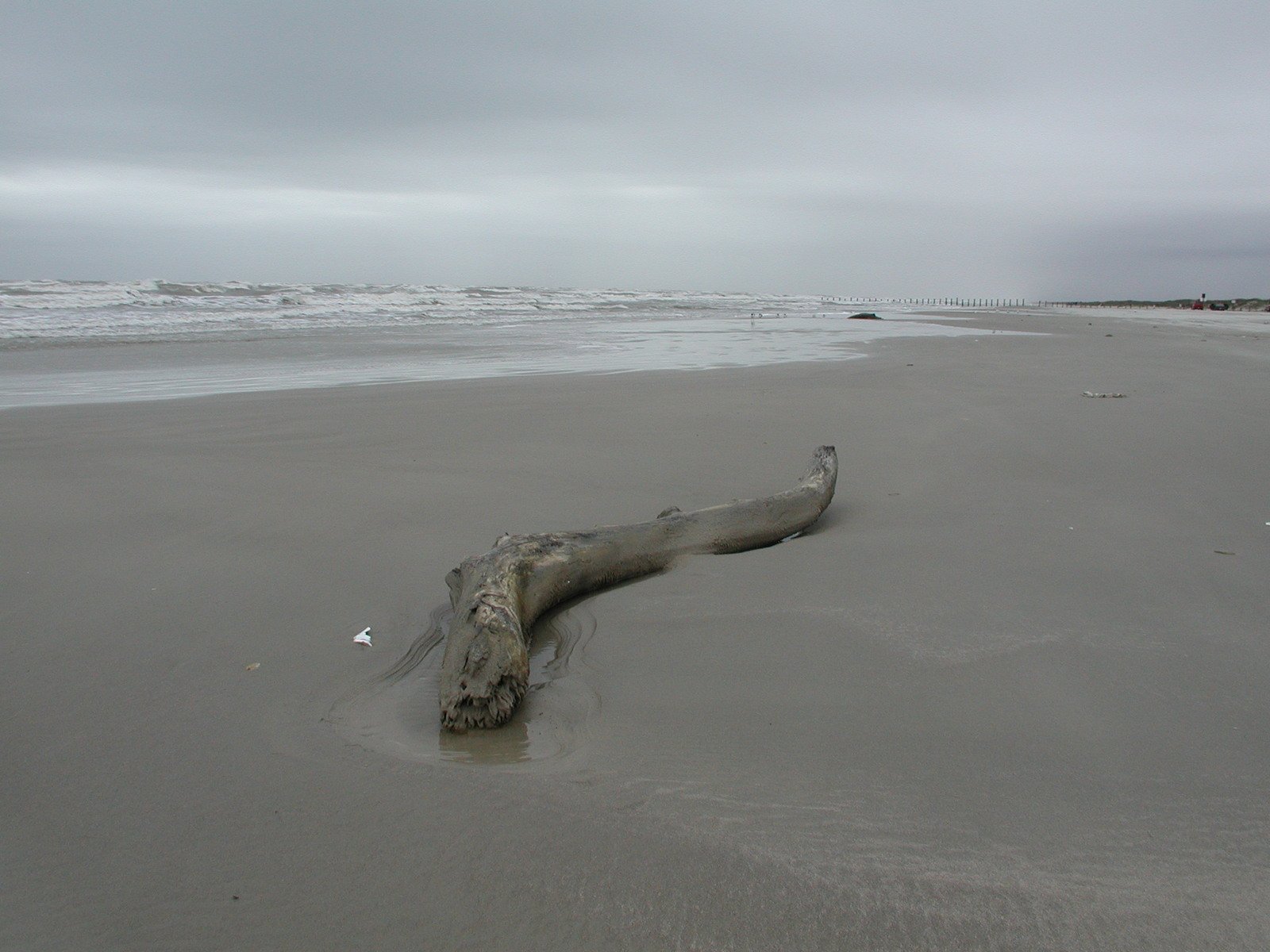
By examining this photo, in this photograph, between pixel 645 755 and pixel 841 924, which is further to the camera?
pixel 645 755

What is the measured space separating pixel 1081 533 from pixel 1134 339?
13318 millimetres

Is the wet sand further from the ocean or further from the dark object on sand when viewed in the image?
the ocean

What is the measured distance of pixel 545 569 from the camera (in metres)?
2.45

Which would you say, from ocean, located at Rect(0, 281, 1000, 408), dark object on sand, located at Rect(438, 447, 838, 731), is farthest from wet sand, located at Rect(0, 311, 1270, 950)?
ocean, located at Rect(0, 281, 1000, 408)

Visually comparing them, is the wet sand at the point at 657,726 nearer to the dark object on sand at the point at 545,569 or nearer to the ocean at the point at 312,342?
the dark object on sand at the point at 545,569

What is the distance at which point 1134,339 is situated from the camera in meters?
14.0

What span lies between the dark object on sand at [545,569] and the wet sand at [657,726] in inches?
3.2

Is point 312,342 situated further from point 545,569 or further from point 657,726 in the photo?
point 657,726

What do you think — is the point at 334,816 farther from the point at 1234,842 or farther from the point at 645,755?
the point at 1234,842

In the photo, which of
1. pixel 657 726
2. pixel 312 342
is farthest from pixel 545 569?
pixel 312 342

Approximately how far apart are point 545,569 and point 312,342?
41.1 ft

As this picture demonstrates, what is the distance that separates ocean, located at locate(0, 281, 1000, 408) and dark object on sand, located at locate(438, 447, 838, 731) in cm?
577

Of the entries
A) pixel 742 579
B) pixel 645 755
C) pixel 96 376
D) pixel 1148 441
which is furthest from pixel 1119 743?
pixel 96 376

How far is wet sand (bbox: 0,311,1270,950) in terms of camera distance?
4.17ft
